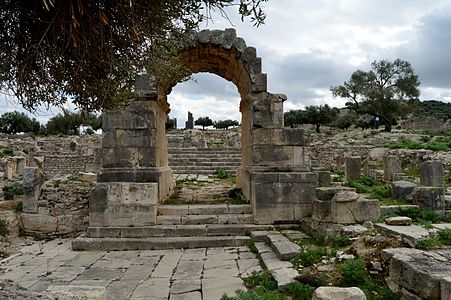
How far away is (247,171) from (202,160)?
40.6 feet

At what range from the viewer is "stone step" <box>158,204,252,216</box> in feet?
27.4

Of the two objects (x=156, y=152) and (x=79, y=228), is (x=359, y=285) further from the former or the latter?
(x=79, y=228)

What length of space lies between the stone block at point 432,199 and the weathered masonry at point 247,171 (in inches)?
86.5

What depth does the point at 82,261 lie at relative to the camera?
→ 21.4 ft

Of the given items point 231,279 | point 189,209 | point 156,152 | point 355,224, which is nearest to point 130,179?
point 156,152

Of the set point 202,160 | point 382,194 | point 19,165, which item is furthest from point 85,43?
point 19,165

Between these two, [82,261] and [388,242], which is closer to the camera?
[388,242]

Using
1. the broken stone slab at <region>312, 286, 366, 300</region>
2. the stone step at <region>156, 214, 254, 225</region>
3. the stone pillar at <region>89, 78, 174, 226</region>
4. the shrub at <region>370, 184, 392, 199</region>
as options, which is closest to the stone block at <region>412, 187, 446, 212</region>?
the shrub at <region>370, 184, 392, 199</region>

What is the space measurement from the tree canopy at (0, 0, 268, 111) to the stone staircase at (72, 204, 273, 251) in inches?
151

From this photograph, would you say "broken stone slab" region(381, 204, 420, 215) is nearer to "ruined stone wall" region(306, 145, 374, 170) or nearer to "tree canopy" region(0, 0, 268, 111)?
"tree canopy" region(0, 0, 268, 111)

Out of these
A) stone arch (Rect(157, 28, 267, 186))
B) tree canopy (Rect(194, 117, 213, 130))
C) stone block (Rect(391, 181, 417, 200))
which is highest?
tree canopy (Rect(194, 117, 213, 130))

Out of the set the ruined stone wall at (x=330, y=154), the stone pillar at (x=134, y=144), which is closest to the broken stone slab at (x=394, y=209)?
the stone pillar at (x=134, y=144)

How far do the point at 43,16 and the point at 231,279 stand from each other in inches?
150

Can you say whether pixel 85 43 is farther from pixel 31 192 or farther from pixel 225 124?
pixel 225 124
